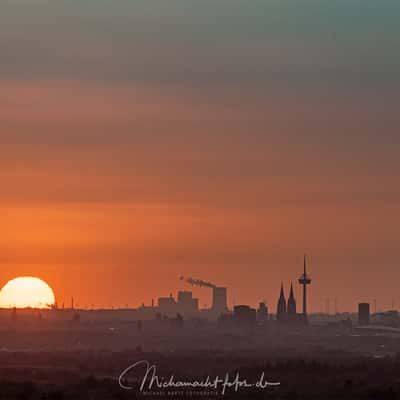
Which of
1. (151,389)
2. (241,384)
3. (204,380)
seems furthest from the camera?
(204,380)

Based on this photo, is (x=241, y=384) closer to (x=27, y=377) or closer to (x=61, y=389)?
(x=61, y=389)

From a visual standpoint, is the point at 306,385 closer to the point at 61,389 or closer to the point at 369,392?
the point at 369,392

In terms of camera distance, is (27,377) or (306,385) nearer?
(306,385)

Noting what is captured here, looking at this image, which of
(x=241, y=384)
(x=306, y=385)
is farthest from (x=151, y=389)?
(x=306, y=385)

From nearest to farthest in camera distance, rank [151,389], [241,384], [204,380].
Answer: [151,389], [241,384], [204,380]

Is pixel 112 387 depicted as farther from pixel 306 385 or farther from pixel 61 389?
pixel 306 385

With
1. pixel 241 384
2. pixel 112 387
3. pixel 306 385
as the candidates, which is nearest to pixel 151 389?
pixel 112 387

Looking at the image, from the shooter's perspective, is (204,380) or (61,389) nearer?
(61,389)
